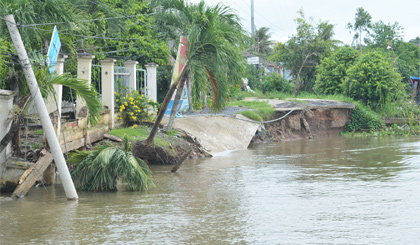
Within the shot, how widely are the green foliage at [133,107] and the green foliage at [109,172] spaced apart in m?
6.00

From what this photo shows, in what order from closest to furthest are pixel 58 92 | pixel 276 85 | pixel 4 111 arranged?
pixel 4 111
pixel 58 92
pixel 276 85

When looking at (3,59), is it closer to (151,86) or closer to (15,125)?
(15,125)

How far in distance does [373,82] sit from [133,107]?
1849 cm

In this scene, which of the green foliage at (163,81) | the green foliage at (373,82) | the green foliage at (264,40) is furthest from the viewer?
the green foliage at (264,40)

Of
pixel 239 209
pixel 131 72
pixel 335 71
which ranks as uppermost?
pixel 335 71

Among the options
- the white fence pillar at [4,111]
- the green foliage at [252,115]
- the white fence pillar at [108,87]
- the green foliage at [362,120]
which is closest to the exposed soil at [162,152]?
the white fence pillar at [108,87]

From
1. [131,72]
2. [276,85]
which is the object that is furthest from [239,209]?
[276,85]

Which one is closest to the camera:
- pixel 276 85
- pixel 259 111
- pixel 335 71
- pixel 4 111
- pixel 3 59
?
pixel 3 59

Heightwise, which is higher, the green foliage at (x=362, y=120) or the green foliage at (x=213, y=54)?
the green foliage at (x=213, y=54)

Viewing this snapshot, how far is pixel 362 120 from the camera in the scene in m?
31.3

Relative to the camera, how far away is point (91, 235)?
8258mm

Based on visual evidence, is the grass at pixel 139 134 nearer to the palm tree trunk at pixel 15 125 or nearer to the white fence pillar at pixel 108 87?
the white fence pillar at pixel 108 87

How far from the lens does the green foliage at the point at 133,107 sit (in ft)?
60.1

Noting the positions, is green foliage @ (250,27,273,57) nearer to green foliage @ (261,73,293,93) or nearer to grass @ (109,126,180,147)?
green foliage @ (261,73,293,93)
